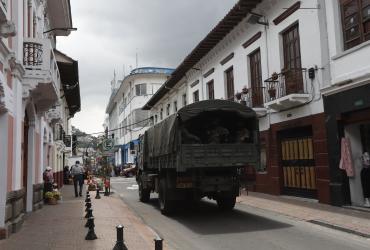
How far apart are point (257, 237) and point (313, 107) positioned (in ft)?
22.1

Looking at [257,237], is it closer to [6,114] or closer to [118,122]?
[6,114]

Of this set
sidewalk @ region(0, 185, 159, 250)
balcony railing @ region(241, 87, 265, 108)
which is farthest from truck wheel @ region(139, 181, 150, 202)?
balcony railing @ region(241, 87, 265, 108)

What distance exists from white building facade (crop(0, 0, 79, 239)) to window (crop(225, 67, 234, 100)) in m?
9.66

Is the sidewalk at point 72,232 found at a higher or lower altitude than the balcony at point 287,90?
lower

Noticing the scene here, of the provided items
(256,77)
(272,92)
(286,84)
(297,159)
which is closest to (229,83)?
(256,77)

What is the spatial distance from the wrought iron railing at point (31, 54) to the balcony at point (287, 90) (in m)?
8.09

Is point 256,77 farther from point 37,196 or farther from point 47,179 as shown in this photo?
point 37,196

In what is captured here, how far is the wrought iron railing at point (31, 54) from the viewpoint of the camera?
1230 cm

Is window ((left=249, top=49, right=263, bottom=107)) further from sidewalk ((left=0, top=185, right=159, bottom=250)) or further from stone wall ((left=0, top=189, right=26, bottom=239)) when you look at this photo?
stone wall ((left=0, top=189, right=26, bottom=239))

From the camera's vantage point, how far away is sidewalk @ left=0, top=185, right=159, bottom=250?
339 inches

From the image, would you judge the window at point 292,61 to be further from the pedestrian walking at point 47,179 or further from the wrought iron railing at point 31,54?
the pedestrian walking at point 47,179

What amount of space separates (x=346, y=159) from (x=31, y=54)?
30.8 ft

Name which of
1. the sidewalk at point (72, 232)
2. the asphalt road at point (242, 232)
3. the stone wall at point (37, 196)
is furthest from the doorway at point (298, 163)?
the stone wall at point (37, 196)

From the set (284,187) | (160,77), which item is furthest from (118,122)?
(284,187)
